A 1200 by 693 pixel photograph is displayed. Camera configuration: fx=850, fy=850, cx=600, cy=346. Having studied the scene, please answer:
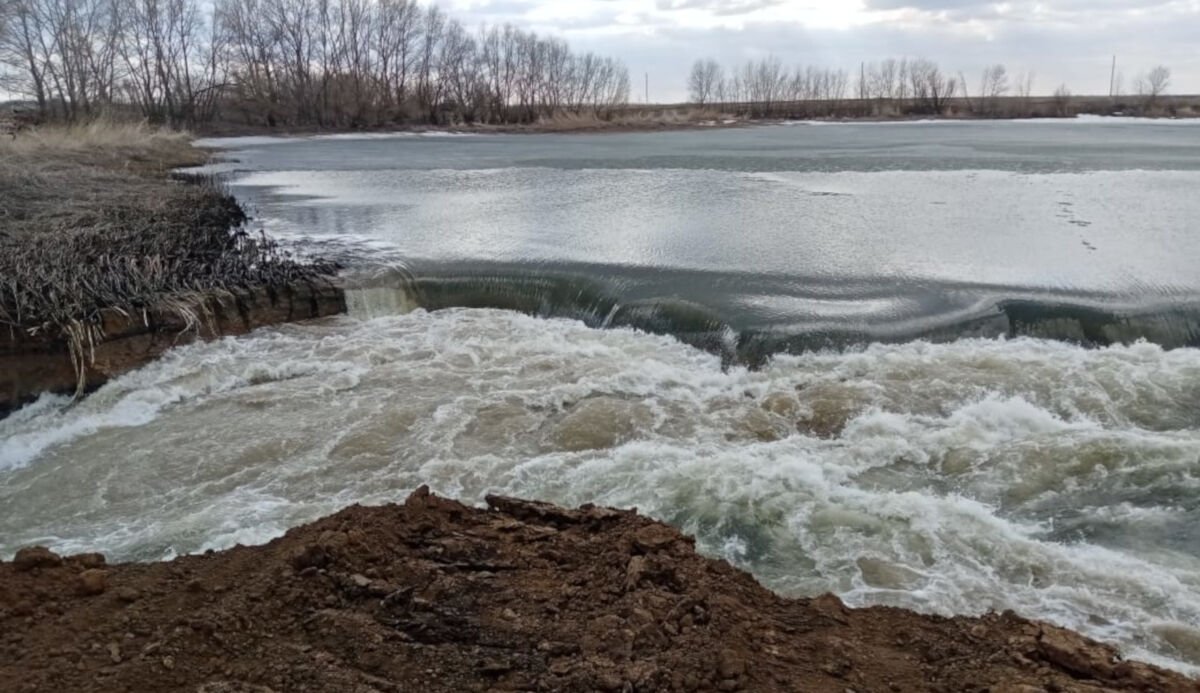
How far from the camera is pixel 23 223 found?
36.9 feet

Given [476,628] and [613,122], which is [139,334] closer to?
[476,628]

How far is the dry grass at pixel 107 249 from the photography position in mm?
8422

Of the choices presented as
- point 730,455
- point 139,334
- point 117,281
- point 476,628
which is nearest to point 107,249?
point 117,281

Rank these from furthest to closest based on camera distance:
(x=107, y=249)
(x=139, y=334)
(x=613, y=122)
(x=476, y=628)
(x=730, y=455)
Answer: (x=613, y=122), (x=107, y=249), (x=139, y=334), (x=730, y=455), (x=476, y=628)

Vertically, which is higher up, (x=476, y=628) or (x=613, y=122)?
(x=613, y=122)

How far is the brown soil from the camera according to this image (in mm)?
3205

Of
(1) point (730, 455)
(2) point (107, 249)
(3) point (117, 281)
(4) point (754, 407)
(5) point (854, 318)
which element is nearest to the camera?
(1) point (730, 455)

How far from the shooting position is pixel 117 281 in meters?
9.05

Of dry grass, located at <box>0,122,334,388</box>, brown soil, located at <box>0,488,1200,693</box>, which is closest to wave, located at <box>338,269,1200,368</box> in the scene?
dry grass, located at <box>0,122,334,388</box>

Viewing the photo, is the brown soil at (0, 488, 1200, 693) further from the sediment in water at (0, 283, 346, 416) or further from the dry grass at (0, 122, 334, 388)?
the dry grass at (0, 122, 334, 388)

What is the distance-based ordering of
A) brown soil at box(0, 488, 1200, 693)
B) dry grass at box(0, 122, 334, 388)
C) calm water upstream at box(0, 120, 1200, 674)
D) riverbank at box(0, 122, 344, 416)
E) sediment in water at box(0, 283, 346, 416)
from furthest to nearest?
dry grass at box(0, 122, 334, 388) → riverbank at box(0, 122, 344, 416) → sediment in water at box(0, 283, 346, 416) → calm water upstream at box(0, 120, 1200, 674) → brown soil at box(0, 488, 1200, 693)

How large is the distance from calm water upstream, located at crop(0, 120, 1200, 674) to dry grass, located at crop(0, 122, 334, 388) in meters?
0.79

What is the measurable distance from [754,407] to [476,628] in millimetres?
4435

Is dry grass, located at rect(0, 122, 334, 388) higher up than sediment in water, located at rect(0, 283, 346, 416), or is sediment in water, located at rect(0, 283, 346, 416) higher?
dry grass, located at rect(0, 122, 334, 388)
